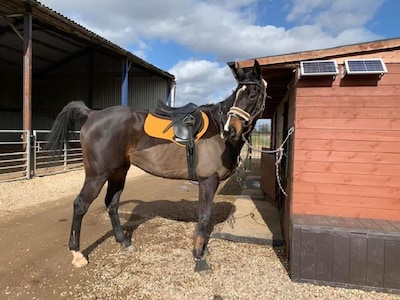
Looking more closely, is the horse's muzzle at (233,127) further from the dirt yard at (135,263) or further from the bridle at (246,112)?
the dirt yard at (135,263)

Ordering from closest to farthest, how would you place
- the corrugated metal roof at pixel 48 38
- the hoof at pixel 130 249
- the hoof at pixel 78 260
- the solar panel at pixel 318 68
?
the solar panel at pixel 318 68
the hoof at pixel 78 260
the hoof at pixel 130 249
the corrugated metal roof at pixel 48 38

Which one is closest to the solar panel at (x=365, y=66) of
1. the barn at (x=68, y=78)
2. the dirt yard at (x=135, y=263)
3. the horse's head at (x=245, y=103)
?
the horse's head at (x=245, y=103)

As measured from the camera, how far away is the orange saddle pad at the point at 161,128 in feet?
11.3

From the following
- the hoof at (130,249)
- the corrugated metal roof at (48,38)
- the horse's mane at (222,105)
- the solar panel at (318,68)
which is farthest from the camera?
the corrugated metal roof at (48,38)

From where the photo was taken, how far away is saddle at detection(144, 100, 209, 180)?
339cm

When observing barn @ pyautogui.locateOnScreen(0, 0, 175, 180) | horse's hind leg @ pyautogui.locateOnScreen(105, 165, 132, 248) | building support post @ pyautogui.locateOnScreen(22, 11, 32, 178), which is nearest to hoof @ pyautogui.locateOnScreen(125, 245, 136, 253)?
horse's hind leg @ pyautogui.locateOnScreen(105, 165, 132, 248)

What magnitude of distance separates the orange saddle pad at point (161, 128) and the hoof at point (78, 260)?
149 cm

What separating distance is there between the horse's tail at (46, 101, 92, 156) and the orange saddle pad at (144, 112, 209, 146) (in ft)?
2.52

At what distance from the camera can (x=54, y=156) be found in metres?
3.77

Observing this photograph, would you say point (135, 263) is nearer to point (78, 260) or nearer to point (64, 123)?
point (78, 260)

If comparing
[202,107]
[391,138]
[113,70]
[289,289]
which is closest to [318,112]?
[391,138]

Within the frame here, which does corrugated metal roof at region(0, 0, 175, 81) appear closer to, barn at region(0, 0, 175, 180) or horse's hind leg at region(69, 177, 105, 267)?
barn at region(0, 0, 175, 180)

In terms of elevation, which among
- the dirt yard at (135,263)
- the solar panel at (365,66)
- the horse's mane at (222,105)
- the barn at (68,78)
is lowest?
the dirt yard at (135,263)

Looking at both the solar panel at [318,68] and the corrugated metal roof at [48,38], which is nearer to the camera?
the solar panel at [318,68]
